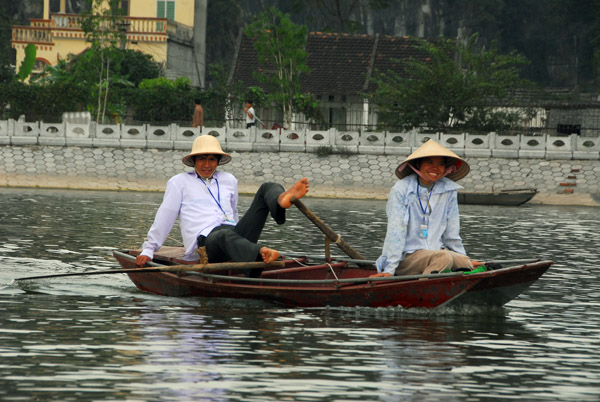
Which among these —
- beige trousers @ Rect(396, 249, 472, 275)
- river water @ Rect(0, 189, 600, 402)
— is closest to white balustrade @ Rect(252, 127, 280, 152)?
river water @ Rect(0, 189, 600, 402)

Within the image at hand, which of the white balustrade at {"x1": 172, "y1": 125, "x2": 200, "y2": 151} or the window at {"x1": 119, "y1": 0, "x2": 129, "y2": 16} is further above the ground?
the window at {"x1": 119, "y1": 0, "x2": 129, "y2": 16}

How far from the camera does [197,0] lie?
45.8 m

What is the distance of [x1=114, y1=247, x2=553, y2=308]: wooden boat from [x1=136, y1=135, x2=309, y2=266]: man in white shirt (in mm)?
275

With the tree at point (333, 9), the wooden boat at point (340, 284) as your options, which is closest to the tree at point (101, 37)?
the tree at point (333, 9)

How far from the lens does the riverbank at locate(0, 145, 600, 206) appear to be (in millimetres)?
28719

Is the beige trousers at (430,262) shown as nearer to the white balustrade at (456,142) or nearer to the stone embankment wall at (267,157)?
the stone embankment wall at (267,157)

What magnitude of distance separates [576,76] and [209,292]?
53888mm

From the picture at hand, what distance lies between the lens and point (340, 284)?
9.45 metres

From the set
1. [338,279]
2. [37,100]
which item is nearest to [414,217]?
[338,279]

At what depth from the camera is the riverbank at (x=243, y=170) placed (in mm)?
→ 28719

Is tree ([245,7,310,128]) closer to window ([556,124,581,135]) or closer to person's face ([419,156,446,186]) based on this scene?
window ([556,124,581,135])

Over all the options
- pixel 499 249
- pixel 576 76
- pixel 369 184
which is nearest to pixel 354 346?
pixel 499 249

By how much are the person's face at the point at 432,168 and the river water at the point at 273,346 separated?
127 cm

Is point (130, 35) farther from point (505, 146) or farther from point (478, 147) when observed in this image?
point (505, 146)
